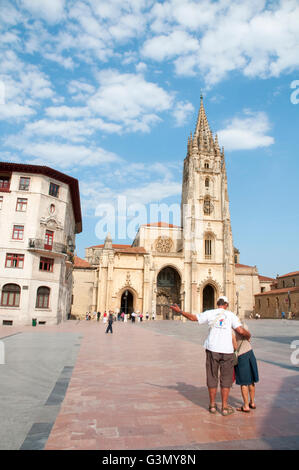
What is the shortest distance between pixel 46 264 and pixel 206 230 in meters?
32.2

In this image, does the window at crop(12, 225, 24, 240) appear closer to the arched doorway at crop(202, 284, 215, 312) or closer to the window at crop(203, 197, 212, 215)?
the window at crop(203, 197, 212, 215)

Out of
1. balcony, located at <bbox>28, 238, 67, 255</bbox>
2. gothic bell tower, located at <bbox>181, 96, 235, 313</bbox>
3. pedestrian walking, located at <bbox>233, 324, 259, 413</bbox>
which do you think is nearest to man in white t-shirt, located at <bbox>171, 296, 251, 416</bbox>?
pedestrian walking, located at <bbox>233, 324, 259, 413</bbox>

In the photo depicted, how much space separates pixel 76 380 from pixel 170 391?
205 centimetres

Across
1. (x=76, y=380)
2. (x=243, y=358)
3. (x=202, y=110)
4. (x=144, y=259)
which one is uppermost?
(x=202, y=110)

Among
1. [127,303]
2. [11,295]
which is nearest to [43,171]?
[11,295]

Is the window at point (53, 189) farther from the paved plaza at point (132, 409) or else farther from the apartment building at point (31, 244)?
the paved plaza at point (132, 409)

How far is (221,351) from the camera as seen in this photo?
4711 millimetres

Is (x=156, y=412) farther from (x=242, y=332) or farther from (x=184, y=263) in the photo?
(x=184, y=263)

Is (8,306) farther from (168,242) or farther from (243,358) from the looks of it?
(168,242)

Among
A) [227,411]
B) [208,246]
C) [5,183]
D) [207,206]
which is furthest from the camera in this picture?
[207,206]

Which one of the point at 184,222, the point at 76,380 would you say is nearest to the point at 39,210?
the point at 76,380

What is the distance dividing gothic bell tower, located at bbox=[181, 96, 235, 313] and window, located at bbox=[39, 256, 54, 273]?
2703cm

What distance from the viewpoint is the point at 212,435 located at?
149 inches

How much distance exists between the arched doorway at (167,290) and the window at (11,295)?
1239 inches
